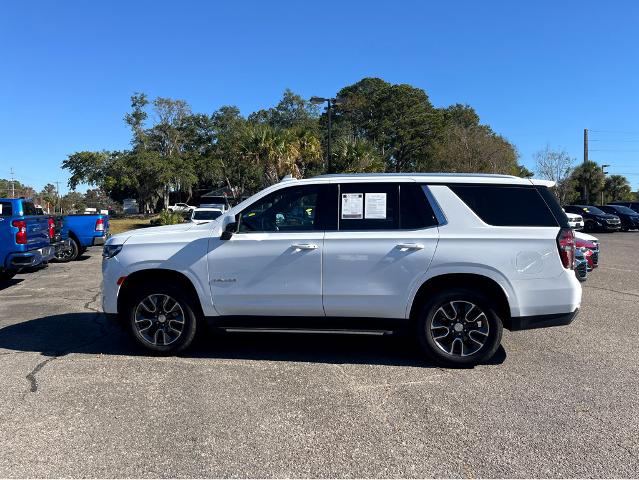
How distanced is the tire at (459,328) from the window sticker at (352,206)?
1141 millimetres

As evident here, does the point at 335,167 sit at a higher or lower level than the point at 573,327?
higher

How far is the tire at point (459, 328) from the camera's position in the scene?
511cm

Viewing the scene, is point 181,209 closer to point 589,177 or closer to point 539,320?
point 589,177

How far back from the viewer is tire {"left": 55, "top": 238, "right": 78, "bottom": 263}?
1457 cm

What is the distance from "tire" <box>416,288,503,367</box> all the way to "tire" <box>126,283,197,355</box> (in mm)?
2438

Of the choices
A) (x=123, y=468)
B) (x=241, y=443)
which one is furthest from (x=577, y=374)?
(x=123, y=468)

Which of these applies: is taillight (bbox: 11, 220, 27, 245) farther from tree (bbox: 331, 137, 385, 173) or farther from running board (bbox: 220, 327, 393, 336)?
tree (bbox: 331, 137, 385, 173)

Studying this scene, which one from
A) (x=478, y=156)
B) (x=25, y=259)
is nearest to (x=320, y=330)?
(x=25, y=259)

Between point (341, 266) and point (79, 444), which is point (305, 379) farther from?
point (79, 444)

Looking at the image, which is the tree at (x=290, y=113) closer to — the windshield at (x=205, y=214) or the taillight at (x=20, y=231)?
the windshield at (x=205, y=214)

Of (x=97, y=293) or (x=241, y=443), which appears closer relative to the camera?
(x=241, y=443)

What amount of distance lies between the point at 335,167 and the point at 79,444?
1112 inches

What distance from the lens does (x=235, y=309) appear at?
5.32 m

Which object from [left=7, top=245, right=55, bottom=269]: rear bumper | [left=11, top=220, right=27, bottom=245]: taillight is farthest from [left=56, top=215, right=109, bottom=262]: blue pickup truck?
[left=11, top=220, right=27, bottom=245]: taillight
